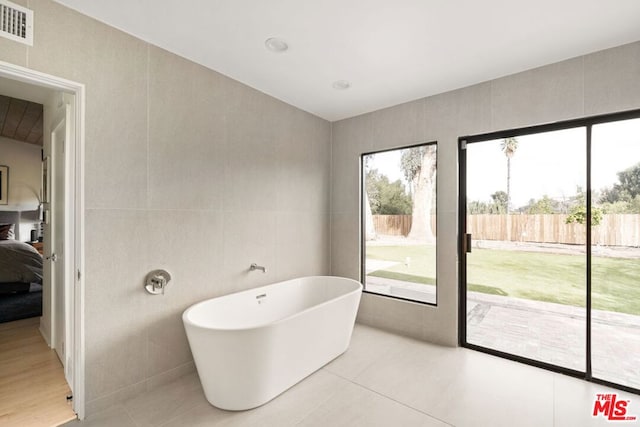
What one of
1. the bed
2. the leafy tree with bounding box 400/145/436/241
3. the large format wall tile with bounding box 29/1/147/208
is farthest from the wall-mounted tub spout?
the bed

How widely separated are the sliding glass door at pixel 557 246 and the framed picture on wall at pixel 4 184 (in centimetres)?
791

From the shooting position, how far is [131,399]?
80.1 inches

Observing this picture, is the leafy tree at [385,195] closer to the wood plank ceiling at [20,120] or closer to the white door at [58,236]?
the white door at [58,236]

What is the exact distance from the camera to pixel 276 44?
7.15 ft

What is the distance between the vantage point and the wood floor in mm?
1854

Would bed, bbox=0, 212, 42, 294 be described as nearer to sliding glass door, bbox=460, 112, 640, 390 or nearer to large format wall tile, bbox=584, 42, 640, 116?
sliding glass door, bbox=460, 112, 640, 390

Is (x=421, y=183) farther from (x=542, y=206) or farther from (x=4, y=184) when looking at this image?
(x=4, y=184)

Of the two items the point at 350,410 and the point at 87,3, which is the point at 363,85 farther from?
the point at 350,410

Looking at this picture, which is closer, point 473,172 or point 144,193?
point 144,193

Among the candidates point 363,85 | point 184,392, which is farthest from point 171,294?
point 363,85

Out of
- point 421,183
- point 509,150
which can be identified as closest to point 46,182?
point 421,183

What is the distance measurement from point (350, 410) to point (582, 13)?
2932 mm

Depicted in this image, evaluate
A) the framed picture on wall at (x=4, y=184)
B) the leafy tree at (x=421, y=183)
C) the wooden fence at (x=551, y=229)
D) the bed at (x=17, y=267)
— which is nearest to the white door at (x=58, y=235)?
the bed at (x=17, y=267)

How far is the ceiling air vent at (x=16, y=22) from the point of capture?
158 cm
